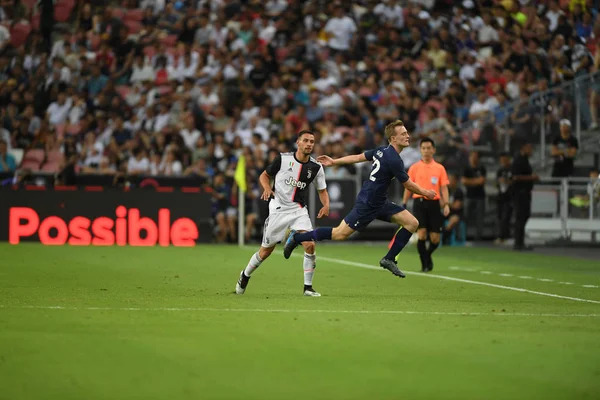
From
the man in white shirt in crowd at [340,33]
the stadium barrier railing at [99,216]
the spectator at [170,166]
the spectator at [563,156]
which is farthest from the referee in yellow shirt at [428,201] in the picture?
the man in white shirt in crowd at [340,33]

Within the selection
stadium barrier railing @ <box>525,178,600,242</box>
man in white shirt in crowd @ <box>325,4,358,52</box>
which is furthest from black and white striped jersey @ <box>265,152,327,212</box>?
man in white shirt in crowd @ <box>325,4,358,52</box>

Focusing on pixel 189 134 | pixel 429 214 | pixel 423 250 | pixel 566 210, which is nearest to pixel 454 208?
pixel 566 210

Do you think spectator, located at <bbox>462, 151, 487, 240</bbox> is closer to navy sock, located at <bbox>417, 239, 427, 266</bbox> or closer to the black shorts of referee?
the black shorts of referee

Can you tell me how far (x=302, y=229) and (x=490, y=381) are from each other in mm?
6682

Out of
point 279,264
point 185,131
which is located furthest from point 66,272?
point 185,131

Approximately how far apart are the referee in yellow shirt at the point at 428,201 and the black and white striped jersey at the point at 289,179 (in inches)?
221

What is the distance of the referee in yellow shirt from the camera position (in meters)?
19.6

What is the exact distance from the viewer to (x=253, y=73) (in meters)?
33.3

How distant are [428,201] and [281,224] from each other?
6.23 m

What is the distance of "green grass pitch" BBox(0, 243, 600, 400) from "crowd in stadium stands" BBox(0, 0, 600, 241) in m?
12.7

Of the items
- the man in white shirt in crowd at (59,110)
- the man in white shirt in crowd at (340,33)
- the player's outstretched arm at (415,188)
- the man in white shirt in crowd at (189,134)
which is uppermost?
the man in white shirt in crowd at (340,33)

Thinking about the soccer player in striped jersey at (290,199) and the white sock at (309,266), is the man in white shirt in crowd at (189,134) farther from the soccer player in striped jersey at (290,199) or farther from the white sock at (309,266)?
the white sock at (309,266)

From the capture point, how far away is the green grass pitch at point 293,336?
24.3ft

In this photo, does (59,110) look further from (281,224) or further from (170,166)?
(281,224)
